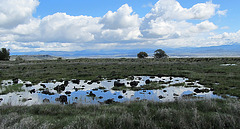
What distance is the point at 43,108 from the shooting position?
33.4 ft

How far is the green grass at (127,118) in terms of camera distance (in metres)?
7.42

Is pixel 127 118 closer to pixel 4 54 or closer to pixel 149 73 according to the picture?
pixel 149 73

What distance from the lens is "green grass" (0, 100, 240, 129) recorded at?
7.42m

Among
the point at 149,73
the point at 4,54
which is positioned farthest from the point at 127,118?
the point at 4,54

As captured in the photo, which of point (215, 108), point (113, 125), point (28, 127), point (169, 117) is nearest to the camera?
point (28, 127)

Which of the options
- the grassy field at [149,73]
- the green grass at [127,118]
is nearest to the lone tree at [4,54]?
the grassy field at [149,73]

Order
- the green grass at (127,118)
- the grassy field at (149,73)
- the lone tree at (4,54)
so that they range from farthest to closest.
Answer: the lone tree at (4,54), the grassy field at (149,73), the green grass at (127,118)

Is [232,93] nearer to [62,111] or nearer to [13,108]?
[62,111]

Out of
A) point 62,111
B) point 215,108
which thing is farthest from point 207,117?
point 62,111

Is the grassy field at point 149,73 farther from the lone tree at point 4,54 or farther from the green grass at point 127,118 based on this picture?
the lone tree at point 4,54

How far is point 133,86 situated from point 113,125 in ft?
36.4

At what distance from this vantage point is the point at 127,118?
790 centimetres

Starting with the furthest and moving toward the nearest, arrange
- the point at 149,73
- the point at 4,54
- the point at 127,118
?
the point at 4,54 < the point at 149,73 < the point at 127,118

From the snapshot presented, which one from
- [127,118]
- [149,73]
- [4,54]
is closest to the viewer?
[127,118]
